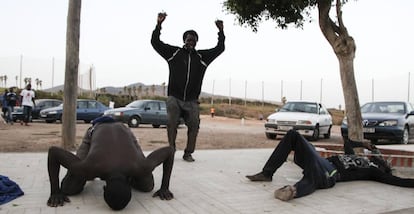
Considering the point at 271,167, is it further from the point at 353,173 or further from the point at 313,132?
the point at 313,132

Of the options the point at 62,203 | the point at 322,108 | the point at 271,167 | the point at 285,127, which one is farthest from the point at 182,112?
the point at 322,108

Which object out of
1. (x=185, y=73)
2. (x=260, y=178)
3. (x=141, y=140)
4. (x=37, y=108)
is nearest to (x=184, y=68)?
(x=185, y=73)

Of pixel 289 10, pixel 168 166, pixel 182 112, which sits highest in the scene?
pixel 289 10

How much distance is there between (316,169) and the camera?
5.04 m

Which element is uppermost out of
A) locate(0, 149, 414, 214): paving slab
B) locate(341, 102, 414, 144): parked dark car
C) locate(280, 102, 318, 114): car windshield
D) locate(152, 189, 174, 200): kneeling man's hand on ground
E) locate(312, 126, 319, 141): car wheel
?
locate(280, 102, 318, 114): car windshield

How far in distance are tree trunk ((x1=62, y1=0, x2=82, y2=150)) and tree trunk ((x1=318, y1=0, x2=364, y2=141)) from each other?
4999mm

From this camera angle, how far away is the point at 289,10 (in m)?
8.93

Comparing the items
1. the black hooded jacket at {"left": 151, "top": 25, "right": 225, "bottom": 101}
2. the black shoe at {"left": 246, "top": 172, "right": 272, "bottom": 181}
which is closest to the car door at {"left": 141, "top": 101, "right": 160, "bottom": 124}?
the black hooded jacket at {"left": 151, "top": 25, "right": 225, "bottom": 101}

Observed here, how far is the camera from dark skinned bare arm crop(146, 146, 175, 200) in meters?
4.25

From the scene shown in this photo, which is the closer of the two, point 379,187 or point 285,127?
point 379,187

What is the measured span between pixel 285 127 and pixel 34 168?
988 centimetres

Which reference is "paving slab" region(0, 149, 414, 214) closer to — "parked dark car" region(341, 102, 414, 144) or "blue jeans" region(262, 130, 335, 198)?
"blue jeans" region(262, 130, 335, 198)

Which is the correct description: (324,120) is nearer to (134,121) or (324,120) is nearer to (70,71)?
(134,121)

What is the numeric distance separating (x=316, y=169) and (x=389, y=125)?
363 inches
